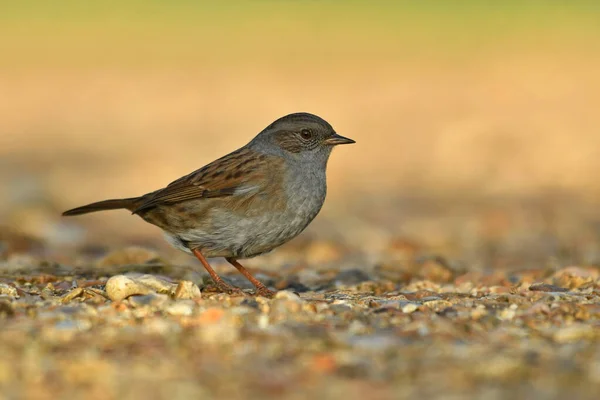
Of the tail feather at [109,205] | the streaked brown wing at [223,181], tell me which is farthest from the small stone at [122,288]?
the tail feather at [109,205]

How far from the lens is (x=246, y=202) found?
7.89 m

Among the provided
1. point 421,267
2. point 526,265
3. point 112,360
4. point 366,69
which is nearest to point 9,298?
point 112,360

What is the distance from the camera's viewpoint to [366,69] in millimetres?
28094

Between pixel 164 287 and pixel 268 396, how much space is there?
2491mm

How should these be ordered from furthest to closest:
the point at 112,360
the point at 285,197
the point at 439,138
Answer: the point at 439,138 → the point at 285,197 → the point at 112,360

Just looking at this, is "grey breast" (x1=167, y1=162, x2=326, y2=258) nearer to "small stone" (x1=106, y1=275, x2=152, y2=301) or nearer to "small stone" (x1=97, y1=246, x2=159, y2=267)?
"small stone" (x1=97, y1=246, x2=159, y2=267)

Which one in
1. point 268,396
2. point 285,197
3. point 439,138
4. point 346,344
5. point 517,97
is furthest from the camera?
point 517,97

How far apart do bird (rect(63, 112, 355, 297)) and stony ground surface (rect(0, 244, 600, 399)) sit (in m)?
0.50

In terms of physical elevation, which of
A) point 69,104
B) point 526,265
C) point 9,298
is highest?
point 69,104

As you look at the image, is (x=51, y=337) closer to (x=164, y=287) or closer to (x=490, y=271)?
(x=164, y=287)

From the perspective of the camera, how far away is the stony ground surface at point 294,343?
4.69m

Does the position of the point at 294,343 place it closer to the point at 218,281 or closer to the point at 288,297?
the point at 288,297

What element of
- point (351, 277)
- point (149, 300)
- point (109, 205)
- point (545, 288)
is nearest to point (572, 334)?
point (545, 288)

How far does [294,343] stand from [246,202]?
2.59 meters
